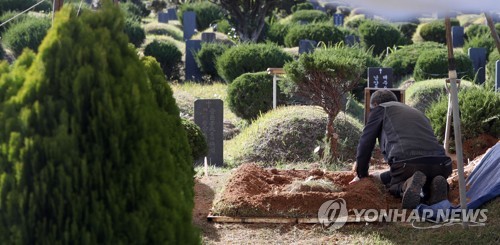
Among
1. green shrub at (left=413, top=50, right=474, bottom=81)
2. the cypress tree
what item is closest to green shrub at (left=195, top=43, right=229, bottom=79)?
green shrub at (left=413, top=50, right=474, bottom=81)

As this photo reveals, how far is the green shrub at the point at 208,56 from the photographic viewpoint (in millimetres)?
21281

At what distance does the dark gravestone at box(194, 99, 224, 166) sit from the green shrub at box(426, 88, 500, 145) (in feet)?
8.95

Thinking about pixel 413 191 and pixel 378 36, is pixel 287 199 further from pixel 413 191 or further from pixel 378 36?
pixel 378 36

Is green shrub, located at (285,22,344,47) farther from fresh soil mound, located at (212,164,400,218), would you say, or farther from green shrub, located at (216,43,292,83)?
fresh soil mound, located at (212,164,400,218)

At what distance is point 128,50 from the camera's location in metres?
3.58

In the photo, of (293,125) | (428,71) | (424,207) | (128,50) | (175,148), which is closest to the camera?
(128,50)

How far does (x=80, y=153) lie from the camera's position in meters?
3.27

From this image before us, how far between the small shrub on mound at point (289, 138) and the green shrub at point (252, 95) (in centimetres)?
278

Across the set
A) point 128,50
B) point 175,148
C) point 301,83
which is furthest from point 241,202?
point 301,83

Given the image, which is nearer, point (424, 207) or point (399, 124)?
point (424, 207)

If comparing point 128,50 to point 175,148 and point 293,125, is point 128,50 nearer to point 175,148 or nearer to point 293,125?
point 175,148

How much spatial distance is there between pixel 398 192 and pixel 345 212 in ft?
2.02

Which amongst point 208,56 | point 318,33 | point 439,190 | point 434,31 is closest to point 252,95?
point 208,56

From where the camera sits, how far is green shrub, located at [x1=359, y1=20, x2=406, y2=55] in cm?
2994
